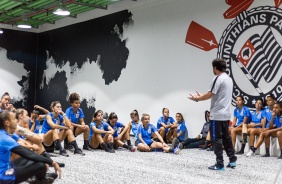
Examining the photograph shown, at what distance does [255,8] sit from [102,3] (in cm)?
620

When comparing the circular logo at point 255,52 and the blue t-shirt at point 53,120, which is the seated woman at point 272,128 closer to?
the circular logo at point 255,52

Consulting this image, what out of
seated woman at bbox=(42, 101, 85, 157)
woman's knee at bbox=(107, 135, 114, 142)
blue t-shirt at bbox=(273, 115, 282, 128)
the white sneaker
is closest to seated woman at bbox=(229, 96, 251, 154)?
the white sneaker

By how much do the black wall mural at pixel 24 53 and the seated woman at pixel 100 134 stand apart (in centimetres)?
1015

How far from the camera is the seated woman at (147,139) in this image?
8.51 m

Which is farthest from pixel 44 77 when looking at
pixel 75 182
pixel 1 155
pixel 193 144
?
pixel 1 155

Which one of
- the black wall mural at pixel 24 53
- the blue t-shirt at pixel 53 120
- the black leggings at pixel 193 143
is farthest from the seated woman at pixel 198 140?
the black wall mural at pixel 24 53

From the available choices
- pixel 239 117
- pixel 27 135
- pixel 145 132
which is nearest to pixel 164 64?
pixel 239 117

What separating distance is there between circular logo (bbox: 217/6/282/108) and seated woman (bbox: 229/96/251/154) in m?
0.31

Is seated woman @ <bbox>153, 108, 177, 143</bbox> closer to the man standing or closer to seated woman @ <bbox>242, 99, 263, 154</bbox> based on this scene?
seated woman @ <bbox>242, 99, 263, 154</bbox>

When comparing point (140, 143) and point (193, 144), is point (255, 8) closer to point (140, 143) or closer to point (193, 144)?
point (193, 144)

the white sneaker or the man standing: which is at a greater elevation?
the man standing

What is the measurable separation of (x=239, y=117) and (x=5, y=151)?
6631 mm

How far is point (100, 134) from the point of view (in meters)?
8.46

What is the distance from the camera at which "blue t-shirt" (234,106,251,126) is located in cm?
908
